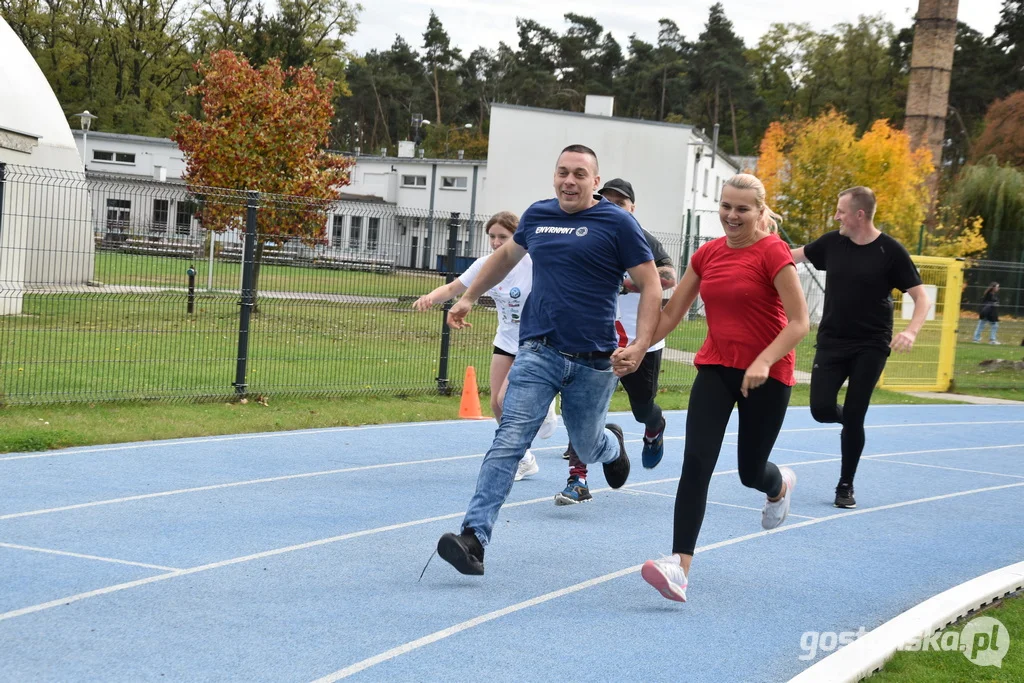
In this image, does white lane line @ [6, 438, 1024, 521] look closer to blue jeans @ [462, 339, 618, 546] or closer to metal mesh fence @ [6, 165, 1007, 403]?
blue jeans @ [462, 339, 618, 546]

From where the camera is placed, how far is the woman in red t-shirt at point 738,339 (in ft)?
18.4

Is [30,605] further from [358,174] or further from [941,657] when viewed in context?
[358,174]

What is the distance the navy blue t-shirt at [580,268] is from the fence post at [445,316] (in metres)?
7.75

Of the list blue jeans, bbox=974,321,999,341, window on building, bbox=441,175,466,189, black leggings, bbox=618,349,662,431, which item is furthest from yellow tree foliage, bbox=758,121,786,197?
black leggings, bbox=618,349,662,431

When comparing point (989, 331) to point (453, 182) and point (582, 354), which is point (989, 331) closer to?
point (582, 354)

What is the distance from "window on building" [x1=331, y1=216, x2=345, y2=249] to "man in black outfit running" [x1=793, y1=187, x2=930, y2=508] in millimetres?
5920

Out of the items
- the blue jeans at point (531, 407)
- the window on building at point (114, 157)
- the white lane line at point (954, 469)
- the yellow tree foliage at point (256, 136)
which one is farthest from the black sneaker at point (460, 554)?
the window on building at point (114, 157)

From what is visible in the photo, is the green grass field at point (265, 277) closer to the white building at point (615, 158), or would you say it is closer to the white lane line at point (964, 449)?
the white lane line at point (964, 449)

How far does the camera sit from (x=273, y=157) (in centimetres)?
3034

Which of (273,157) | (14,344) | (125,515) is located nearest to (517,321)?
(125,515)

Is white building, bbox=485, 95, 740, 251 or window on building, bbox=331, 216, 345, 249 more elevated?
white building, bbox=485, 95, 740, 251

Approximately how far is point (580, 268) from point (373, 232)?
23.8 ft

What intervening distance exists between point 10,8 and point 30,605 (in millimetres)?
71274

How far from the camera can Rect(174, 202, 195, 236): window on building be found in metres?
12.9
